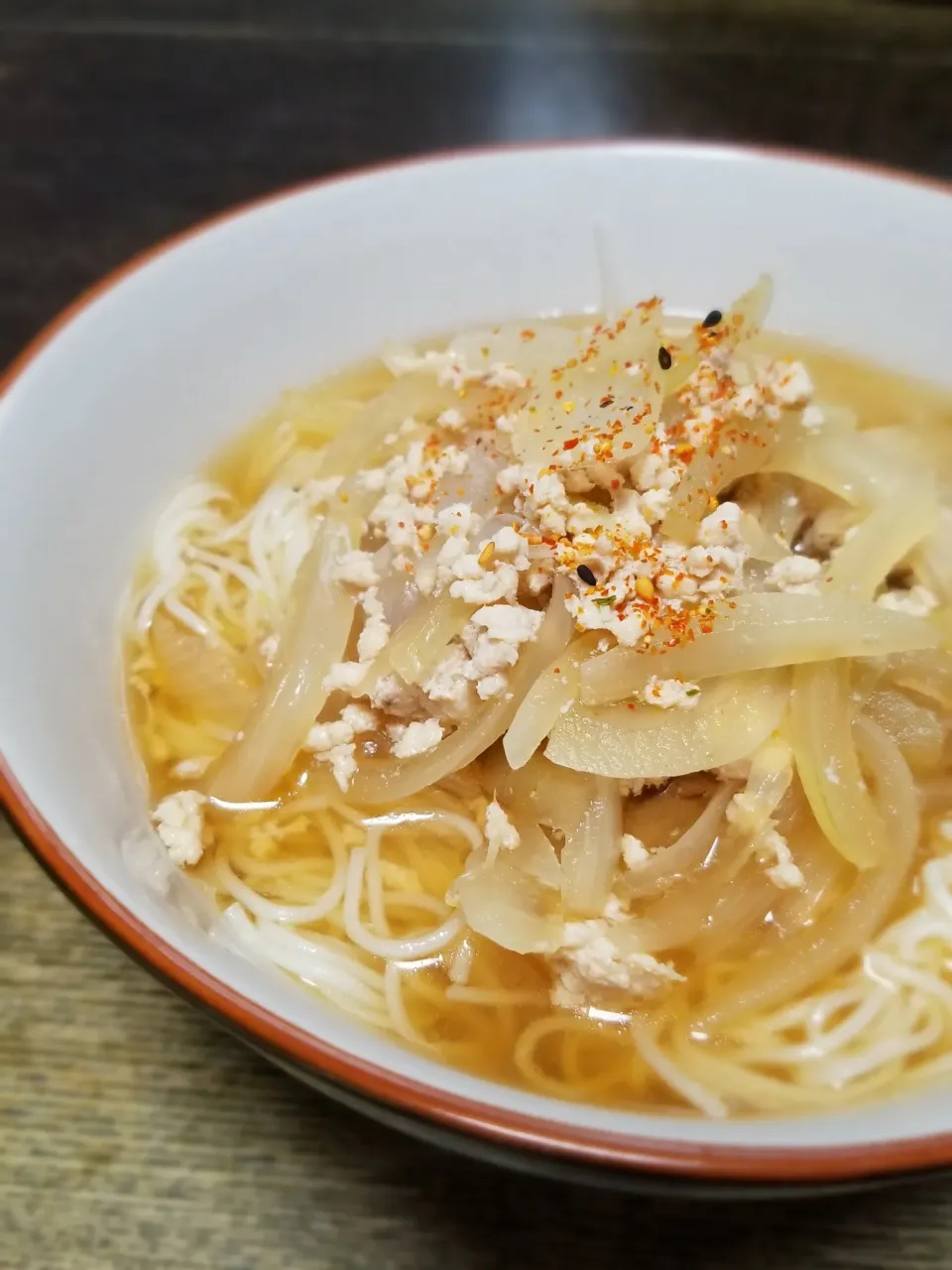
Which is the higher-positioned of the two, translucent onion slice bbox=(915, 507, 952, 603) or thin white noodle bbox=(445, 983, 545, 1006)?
translucent onion slice bbox=(915, 507, 952, 603)

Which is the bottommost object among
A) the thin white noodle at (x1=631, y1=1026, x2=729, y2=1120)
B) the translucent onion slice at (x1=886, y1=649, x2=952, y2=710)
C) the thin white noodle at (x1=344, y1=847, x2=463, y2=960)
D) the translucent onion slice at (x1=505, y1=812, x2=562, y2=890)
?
the thin white noodle at (x1=631, y1=1026, x2=729, y2=1120)

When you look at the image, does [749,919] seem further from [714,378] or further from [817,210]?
[817,210]

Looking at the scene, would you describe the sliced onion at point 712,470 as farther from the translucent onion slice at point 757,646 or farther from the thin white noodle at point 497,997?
the thin white noodle at point 497,997

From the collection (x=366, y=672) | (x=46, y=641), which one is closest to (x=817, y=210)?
(x=366, y=672)

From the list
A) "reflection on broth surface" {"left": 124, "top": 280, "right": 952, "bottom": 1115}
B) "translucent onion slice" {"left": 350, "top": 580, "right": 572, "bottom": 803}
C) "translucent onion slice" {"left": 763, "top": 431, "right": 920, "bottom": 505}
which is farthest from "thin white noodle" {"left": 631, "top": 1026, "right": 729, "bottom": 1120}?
"translucent onion slice" {"left": 763, "top": 431, "right": 920, "bottom": 505}

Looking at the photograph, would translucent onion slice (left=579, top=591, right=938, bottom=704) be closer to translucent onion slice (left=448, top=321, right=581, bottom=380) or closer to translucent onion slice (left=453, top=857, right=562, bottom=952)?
translucent onion slice (left=453, top=857, right=562, bottom=952)

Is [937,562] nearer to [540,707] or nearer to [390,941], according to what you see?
[540,707]

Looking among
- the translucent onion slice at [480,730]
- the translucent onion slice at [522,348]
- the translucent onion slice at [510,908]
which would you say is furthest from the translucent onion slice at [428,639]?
the translucent onion slice at [522,348]
